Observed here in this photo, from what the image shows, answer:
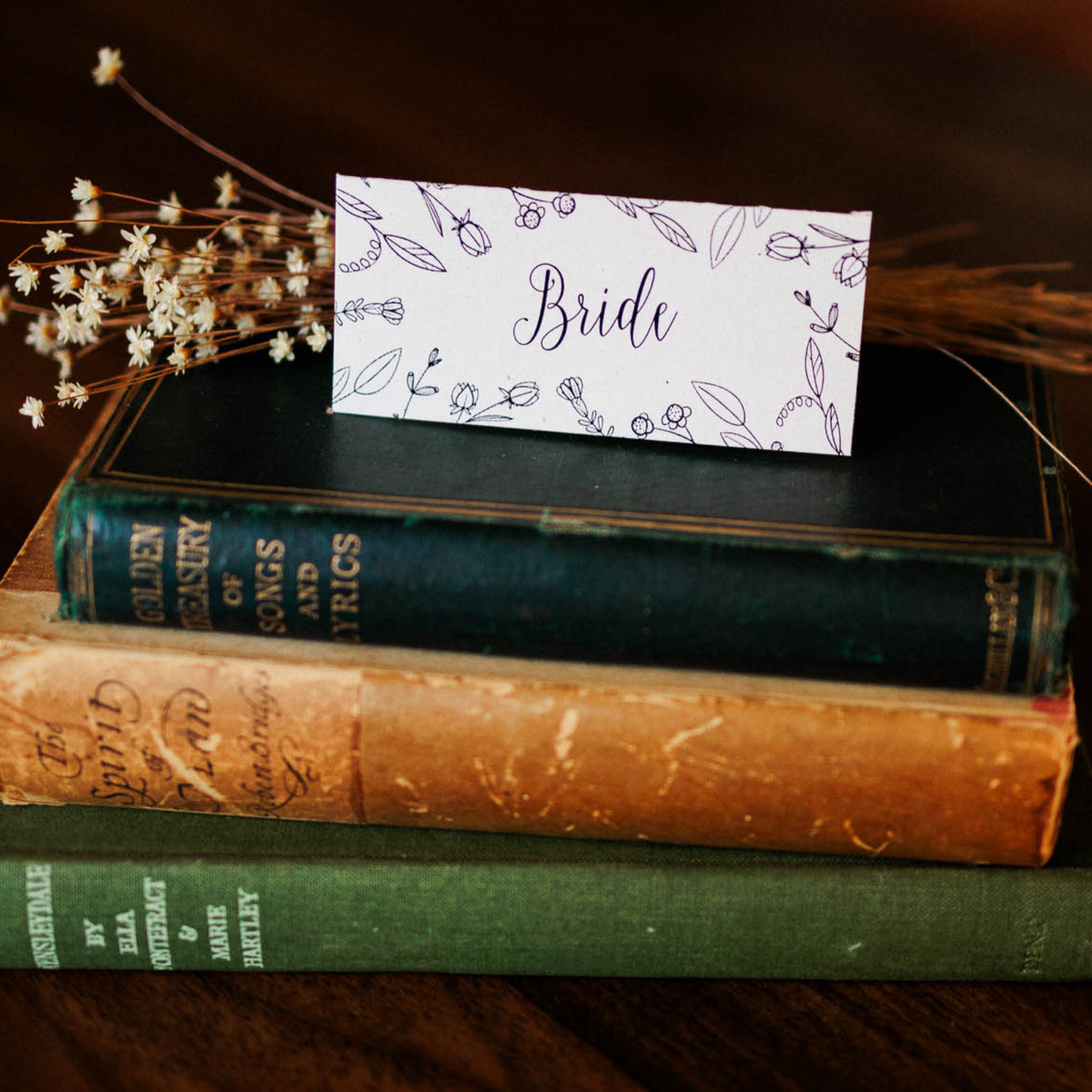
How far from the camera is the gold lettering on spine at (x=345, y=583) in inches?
26.1

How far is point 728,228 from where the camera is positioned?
70 cm

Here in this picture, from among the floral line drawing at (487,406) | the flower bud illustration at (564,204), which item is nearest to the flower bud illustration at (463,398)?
the floral line drawing at (487,406)

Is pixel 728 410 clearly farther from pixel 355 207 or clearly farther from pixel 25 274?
pixel 25 274

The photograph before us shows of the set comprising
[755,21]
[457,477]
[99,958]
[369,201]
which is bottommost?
[99,958]

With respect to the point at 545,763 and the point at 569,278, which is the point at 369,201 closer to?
the point at 569,278

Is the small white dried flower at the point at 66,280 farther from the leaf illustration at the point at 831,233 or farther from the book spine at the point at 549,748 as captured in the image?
the leaf illustration at the point at 831,233

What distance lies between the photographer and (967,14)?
1.78 metres

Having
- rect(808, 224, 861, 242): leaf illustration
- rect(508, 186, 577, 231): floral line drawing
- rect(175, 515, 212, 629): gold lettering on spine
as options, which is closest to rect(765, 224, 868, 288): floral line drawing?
rect(808, 224, 861, 242): leaf illustration

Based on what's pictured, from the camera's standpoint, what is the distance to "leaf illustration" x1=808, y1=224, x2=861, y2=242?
692 millimetres

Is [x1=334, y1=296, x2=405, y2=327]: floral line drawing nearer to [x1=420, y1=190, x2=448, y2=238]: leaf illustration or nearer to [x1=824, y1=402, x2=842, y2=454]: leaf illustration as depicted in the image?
[x1=420, y1=190, x2=448, y2=238]: leaf illustration

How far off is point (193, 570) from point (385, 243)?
19 centimetres

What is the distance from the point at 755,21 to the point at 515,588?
1.39 metres

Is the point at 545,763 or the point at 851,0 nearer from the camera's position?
the point at 545,763

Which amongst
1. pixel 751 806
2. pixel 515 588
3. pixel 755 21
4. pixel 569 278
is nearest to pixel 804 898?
pixel 751 806
